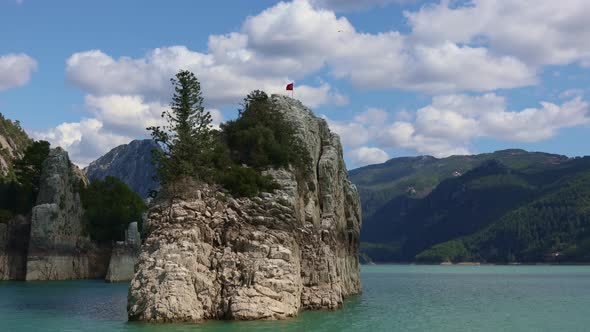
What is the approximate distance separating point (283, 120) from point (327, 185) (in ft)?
23.8

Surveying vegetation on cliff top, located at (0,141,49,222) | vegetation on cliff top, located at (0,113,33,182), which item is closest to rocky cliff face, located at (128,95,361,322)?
vegetation on cliff top, located at (0,141,49,222)

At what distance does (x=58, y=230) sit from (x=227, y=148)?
2254 inches

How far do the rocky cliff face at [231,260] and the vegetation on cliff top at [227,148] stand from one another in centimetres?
127

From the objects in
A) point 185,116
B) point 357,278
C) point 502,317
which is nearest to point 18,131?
point 357,278

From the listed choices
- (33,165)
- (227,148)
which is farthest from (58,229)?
(227,148)

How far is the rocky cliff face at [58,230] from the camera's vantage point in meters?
97.8

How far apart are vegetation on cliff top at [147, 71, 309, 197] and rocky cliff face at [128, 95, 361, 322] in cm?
127

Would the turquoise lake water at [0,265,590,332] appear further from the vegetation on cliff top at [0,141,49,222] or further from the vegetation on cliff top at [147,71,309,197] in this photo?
the vegetation on cliff top at [0,141,49,222]

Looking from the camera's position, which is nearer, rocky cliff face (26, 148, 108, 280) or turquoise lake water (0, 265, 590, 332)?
turquoise lake water (0, 265, 590, 332)

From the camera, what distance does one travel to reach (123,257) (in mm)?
98938

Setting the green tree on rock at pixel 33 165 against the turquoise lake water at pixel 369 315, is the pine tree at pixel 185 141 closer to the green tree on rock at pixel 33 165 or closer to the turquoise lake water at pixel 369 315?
the turquoise lake water at pixel 369 315

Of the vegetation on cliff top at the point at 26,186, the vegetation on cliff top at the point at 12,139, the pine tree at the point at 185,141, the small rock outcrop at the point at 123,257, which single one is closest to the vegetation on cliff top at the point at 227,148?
the pine tree at the point at 185,141

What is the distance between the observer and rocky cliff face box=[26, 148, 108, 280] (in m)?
97.8

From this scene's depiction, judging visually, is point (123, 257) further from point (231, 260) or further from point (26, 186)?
point (231, 260)
